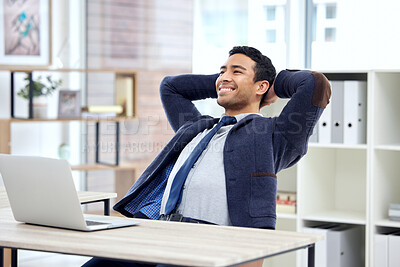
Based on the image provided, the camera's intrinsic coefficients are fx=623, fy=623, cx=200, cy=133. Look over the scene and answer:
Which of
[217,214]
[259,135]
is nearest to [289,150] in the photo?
[259,135]

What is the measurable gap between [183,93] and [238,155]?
0.56 metres

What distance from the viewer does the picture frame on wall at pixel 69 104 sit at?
4.36 m

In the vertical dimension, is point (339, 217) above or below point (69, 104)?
below

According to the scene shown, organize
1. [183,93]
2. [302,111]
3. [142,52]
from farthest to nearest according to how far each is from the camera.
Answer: [142,52] < [183,93] < [302,111]

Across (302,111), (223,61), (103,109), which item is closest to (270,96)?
(302,111)

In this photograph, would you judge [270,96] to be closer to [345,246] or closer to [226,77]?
[226,77]

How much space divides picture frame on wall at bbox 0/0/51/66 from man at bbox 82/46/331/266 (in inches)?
97.1

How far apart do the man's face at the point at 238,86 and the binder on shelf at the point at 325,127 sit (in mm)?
997

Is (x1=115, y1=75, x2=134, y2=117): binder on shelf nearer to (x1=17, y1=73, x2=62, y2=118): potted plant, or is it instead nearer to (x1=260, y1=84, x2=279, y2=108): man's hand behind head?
(x1=17, y1=73, x2=62, y2=118): potted plant

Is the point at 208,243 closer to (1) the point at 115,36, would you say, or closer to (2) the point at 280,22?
(2) the point at 280,22

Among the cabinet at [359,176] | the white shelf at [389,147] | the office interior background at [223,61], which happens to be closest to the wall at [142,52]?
the office interior background at [223,61]

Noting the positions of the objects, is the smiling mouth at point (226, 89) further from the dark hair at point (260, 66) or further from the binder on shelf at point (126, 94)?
the binder on shelf at point (126, 94)

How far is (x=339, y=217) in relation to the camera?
10.6 feet

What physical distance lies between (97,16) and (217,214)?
310 centimetres
